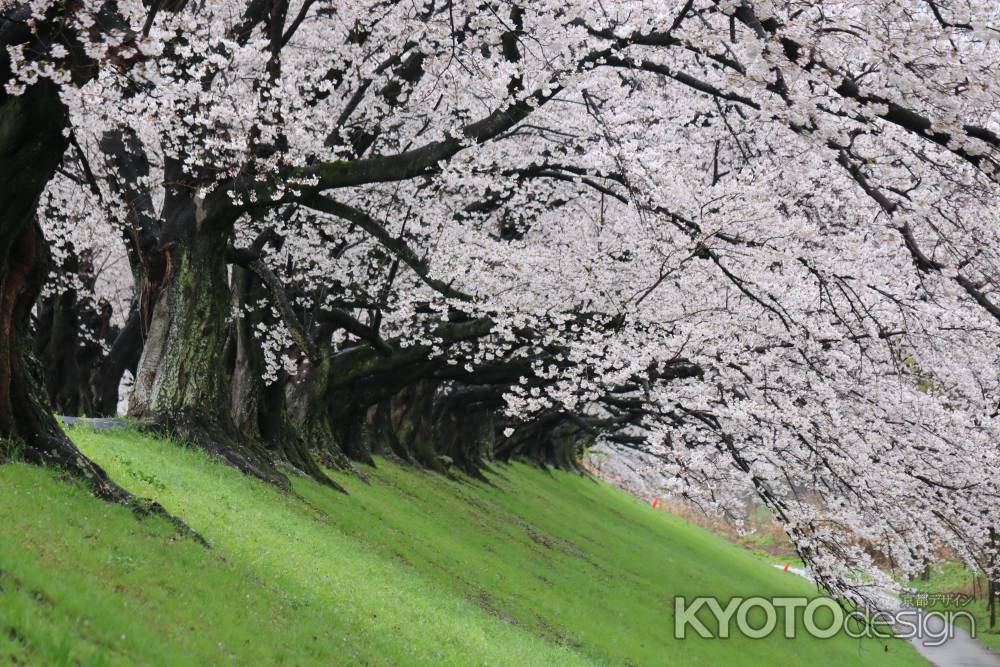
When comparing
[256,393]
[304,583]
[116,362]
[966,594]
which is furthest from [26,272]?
[966,594]

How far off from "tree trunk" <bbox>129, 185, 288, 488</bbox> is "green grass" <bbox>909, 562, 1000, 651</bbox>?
93.1 ft

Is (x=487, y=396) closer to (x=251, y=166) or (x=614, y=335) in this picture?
(x=614, y=335)

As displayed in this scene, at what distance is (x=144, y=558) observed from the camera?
8.51 meters

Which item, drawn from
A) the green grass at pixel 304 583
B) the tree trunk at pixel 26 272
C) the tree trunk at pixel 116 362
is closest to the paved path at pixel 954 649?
the green grass at pixel 304 583

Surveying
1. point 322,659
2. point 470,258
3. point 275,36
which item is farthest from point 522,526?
point 322,659

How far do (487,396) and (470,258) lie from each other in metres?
12.8

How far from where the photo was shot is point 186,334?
15617 millimetres

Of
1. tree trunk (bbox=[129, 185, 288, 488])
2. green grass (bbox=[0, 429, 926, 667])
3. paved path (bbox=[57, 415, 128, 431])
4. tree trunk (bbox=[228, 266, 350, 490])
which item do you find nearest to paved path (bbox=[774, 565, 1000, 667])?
green grass (bbox=[0, 429, 926, 667])

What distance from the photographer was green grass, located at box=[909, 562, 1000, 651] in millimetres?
38419

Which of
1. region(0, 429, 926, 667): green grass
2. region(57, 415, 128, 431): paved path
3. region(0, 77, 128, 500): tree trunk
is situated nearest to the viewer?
region(0, 429, 926, 667): green grass

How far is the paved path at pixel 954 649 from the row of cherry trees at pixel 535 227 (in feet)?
36.5

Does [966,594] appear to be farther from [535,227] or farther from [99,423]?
[99,423]

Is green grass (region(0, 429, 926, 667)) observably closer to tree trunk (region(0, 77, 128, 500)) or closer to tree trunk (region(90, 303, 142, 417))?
tree trunk (region(0, 77, 128, 500))

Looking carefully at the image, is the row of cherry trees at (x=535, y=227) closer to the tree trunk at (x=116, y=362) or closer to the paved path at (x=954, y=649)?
the tree trunk at (x=116, y=362)
